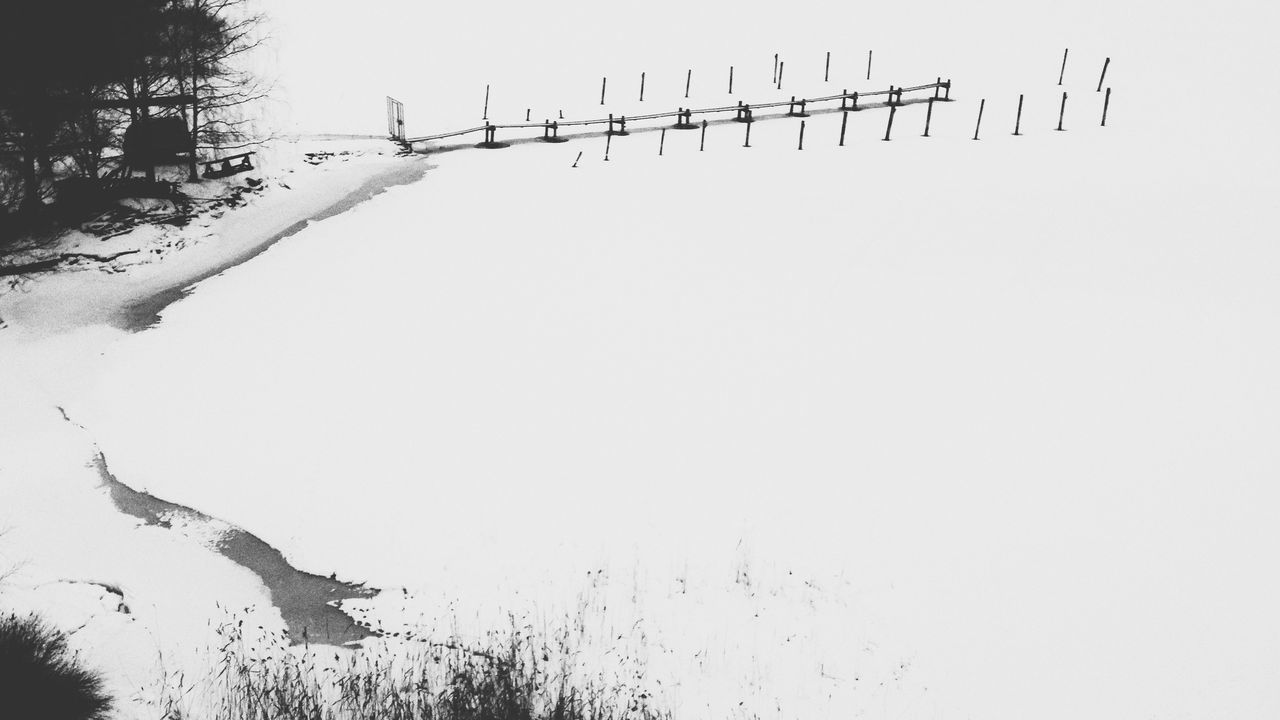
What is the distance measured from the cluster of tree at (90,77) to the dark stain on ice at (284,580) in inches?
372

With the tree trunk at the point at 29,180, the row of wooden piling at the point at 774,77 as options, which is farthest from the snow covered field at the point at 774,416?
the row of wooden piling at the point at 774,77

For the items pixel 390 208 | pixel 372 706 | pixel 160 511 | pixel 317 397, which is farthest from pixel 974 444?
pixel 390 208

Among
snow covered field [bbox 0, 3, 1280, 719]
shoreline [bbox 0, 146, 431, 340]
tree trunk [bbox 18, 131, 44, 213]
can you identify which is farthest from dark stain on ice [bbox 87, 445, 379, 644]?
tree trunk [bbox 18, 131, 44, 213]

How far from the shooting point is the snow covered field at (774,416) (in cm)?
921

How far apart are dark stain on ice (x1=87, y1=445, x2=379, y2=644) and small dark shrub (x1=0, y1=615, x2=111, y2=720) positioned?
6.53 ft

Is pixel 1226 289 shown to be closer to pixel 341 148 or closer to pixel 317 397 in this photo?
pixel 317 397

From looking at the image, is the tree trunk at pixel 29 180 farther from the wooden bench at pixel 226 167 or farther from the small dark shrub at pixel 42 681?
the small dark shrub at pixel 42 681

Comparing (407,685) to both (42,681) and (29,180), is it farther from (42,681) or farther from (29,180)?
(29,180)

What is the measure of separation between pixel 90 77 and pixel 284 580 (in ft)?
49.9

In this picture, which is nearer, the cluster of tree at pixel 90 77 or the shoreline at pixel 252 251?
the shoreline at pixel 252 251

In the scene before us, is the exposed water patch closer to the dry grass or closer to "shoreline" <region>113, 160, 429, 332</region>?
Result: the dry grass

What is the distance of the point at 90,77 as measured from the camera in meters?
18.8

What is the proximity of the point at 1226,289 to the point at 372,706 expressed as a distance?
17.8 meters

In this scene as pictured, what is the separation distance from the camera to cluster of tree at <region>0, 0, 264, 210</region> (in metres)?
17.3
